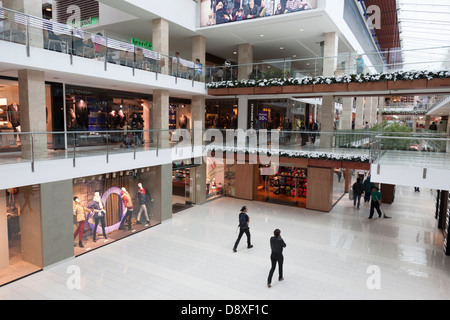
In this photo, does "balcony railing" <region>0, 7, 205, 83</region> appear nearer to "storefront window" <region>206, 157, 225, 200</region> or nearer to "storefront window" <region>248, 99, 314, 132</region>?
"storefront window" <region>206, 157, 225, 200</region>

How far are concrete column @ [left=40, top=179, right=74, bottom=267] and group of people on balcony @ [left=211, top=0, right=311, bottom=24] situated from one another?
34.2 ft

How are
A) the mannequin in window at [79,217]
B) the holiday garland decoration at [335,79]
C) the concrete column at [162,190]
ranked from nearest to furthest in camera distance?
the mannequin in window at [79,217] → the holiday garland decoration at [335,79] → the concrete column at [162,190]

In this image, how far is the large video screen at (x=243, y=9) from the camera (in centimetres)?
1277

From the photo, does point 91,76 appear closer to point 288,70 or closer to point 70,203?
point 70,203

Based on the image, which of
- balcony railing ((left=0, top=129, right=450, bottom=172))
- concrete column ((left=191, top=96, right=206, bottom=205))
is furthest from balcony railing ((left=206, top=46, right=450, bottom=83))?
balcony railing ((left=0, top=129, right=450, bottom=172))

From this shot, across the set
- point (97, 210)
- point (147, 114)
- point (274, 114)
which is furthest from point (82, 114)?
point (274, 114)

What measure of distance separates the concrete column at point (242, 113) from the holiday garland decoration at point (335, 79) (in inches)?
122

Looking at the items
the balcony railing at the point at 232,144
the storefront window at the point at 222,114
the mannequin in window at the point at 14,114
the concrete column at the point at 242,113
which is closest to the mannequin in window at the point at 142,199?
the balcony railing at the point at 232,144

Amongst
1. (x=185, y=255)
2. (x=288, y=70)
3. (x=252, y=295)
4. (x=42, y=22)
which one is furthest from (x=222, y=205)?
(x=42, y=22)

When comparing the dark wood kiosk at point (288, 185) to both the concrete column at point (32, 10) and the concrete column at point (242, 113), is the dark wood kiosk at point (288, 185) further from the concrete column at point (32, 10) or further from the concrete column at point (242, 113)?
the concrete column at point (32, 10)

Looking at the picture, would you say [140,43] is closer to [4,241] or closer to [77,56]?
[77,56]

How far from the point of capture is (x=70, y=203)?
8.98 meters

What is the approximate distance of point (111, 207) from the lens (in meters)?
10.9

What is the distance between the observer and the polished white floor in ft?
23.9
